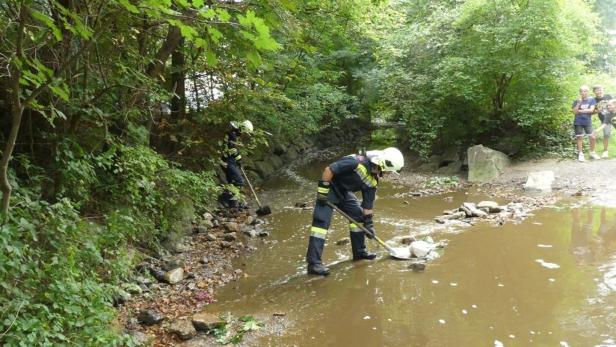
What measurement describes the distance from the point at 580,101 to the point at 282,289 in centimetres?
922

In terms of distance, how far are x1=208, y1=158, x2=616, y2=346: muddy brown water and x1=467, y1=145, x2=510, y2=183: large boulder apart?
11.7 feet

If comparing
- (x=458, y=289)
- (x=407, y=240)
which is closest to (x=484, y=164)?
(x=407, y=240)

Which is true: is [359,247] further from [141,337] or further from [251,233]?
[141,337]

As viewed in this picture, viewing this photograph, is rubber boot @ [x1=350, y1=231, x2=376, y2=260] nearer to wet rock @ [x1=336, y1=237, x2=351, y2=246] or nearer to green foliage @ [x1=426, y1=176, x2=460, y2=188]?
wet rock @ [x1=336, y1=237, x2=351, y2=246]

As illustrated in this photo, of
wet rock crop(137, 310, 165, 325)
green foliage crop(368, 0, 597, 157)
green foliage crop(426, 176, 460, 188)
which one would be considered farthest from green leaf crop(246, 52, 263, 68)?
green foliage crop(368, 0, 597, 157)

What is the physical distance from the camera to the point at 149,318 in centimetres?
452

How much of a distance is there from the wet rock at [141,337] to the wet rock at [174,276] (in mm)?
1348

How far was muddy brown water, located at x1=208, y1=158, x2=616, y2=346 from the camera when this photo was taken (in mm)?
4148

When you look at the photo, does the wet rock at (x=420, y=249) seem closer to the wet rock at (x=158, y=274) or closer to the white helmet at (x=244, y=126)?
the wet rock at (x=158, y=274)

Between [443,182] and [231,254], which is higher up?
[443,182]

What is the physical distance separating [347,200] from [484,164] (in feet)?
21.8

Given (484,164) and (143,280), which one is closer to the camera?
(143,280)

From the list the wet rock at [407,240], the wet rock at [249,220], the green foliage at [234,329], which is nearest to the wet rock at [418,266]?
the wet rock at [407,240]

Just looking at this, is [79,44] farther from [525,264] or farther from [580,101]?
[580,101]
